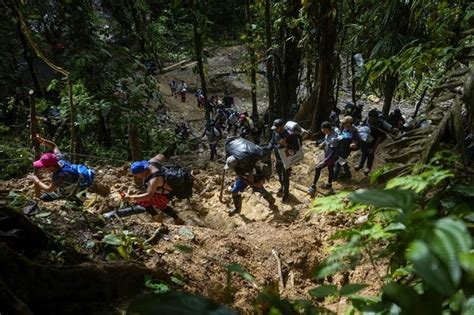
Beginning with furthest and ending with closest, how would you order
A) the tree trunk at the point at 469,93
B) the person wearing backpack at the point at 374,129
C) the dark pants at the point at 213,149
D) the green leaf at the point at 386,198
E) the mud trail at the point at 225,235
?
the dark pants at the point at 213,149
the person wearing backpack at the point at 374,129
the mud trail at the point at 225,235
the tree trunk at the point at 469,93
the green leaf at the point at 386,198

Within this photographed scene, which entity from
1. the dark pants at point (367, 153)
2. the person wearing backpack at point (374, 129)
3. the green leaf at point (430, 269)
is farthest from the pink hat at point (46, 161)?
the green leaf at point (430, 269)

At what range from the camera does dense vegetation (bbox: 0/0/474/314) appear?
3.93 feet

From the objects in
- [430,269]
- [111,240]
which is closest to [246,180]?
[111,240]

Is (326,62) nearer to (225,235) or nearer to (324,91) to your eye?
(324,91)

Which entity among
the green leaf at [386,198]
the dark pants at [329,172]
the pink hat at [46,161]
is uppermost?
the green leaf at [386,198]

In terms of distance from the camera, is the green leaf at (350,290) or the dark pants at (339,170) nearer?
the green leaf at (350,290)

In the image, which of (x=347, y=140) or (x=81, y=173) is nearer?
(x=81, y=173)

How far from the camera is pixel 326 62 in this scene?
9.66 m

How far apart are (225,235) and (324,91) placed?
6.20 m

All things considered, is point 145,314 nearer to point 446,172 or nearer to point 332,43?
point 446,172

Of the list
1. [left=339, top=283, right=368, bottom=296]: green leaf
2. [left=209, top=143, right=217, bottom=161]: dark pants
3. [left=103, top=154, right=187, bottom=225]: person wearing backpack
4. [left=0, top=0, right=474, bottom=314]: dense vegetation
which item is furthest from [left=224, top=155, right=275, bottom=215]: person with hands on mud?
[left=339, top=283, right=368, bottom=296]: green leaf

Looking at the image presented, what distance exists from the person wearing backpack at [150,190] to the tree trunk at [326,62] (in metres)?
5.18

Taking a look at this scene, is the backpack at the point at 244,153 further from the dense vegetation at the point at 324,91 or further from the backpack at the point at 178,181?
the dense vegetation at the point at 324,91

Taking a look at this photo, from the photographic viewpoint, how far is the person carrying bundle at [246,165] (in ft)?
20.5
